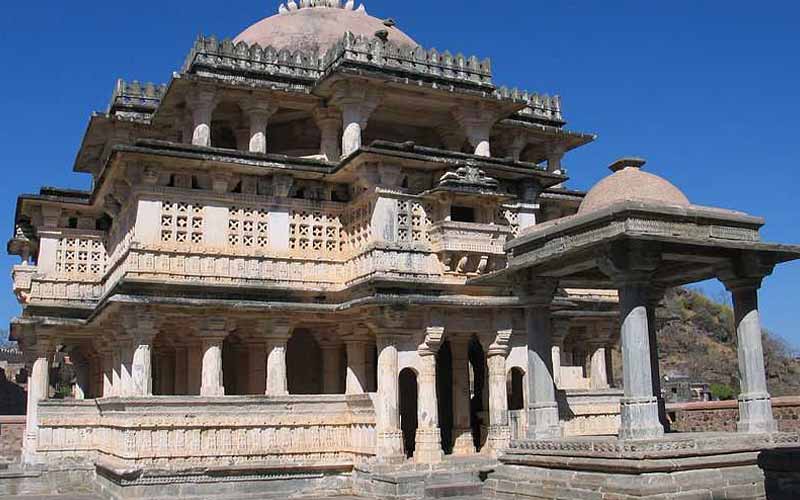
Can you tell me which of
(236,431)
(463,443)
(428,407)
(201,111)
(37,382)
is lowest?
(463,443)

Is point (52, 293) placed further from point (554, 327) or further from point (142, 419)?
point (554, 327)

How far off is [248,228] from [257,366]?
3.97 metres

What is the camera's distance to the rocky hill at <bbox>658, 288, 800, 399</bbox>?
56312 mm

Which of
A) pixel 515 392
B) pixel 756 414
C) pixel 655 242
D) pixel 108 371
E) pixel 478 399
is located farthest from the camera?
pixel 108 371

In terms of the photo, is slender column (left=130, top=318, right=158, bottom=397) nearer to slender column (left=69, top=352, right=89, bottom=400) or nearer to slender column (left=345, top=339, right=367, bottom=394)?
slender column (left=345, top=339, right=367, bottom=394)

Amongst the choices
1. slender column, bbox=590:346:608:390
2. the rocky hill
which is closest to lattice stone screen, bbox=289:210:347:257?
slender column, bbox=590:346:608:390

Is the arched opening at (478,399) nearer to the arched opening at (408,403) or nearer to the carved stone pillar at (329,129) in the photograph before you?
the arched opening at (408,403)

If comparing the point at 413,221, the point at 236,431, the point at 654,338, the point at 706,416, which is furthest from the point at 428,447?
the point at 706,416

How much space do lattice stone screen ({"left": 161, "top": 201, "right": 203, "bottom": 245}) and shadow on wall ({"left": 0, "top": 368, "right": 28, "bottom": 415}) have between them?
1049 inches

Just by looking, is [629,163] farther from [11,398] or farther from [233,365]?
[11,398]

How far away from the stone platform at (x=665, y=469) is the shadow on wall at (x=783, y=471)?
14 mm

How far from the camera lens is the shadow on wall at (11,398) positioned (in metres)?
43.9

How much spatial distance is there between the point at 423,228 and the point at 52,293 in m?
11.9

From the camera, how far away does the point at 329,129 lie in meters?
26.3
